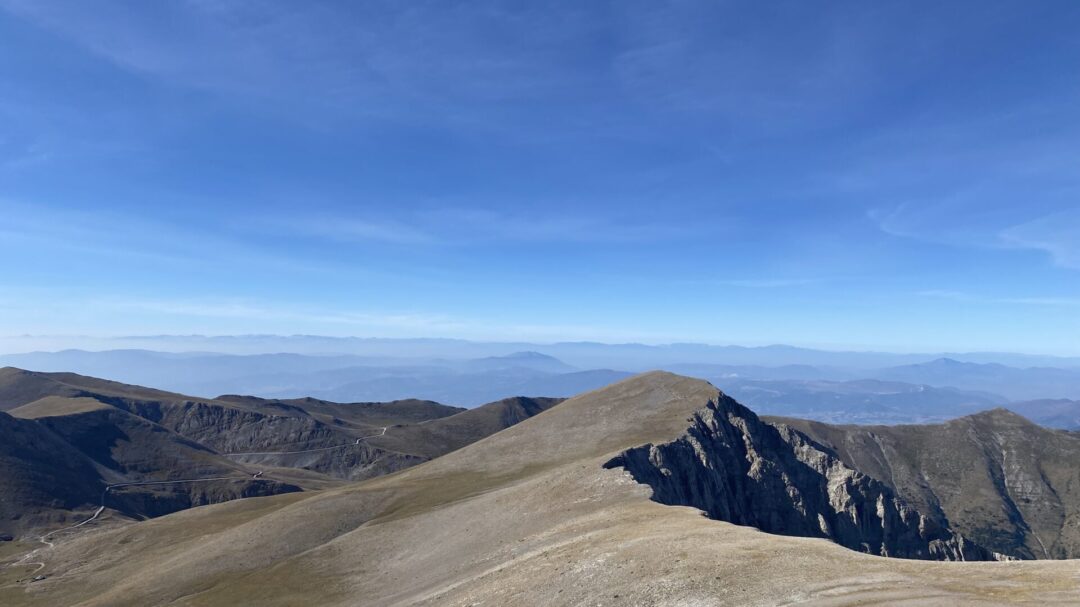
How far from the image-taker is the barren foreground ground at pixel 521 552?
3656cm

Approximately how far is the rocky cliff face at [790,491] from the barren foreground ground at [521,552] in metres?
7.45

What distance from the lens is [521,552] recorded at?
61.9m

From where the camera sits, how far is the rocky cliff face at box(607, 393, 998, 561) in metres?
103

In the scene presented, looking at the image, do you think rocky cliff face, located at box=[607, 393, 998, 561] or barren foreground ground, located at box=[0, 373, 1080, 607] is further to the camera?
rocky cliff face, located at box=[607, 393, 998, 561]

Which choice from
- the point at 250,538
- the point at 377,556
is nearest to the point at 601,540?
the point at 377,556

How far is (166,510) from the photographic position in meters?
186

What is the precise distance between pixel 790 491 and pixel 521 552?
70914 mm

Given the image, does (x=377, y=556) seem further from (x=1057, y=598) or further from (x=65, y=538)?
(x=65, y=538)

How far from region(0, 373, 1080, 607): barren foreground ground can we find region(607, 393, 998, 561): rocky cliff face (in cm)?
745

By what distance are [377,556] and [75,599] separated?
4886 cm

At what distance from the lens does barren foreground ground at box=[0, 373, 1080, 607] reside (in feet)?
120

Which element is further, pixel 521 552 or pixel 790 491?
pixel 790 491

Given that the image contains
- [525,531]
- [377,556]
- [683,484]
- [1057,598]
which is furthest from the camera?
[683,484]

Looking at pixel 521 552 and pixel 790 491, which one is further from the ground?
pixel 521 552
